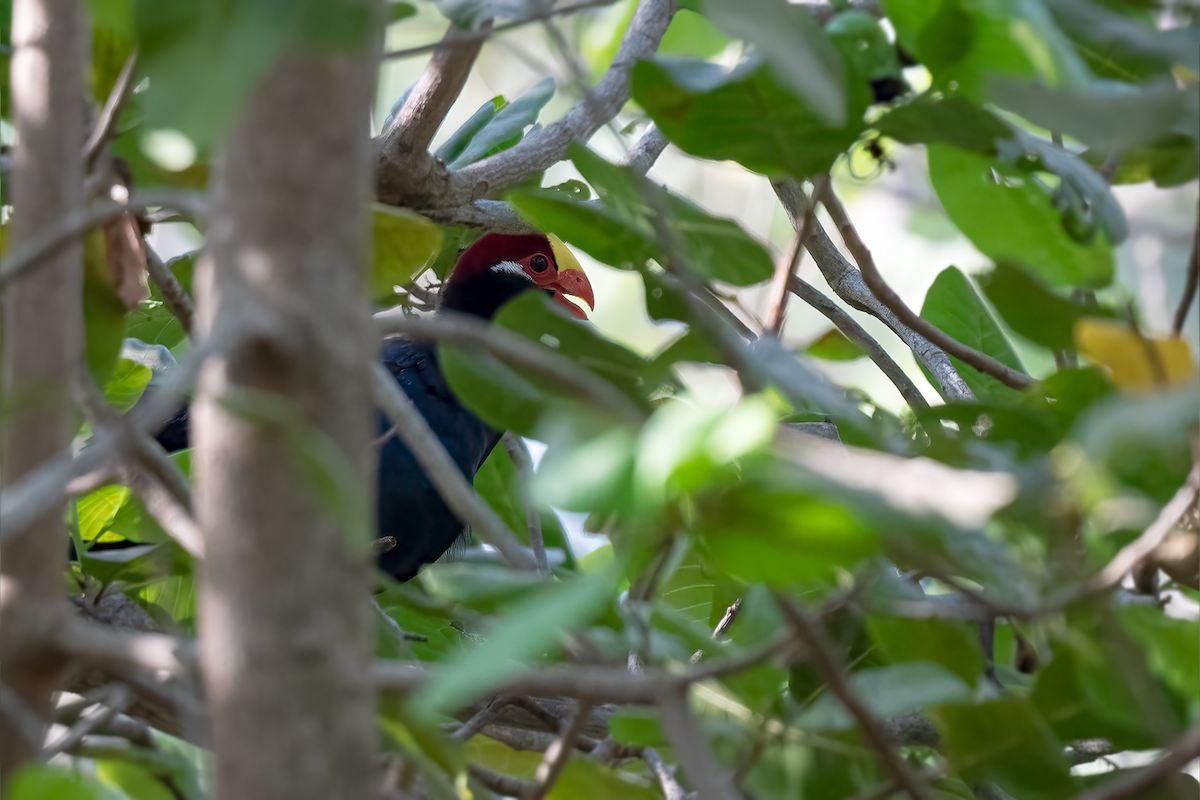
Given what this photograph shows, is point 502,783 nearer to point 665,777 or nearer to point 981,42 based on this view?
point 665,777

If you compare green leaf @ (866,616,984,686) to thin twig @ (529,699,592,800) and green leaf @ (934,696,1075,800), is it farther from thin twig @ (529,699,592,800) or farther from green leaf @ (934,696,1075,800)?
thin twig @ (529,699,592,800)

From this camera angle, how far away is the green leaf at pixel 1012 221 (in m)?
0.52

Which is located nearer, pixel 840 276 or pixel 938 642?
pixel 938 642

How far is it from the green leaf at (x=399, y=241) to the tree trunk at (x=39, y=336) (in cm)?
18

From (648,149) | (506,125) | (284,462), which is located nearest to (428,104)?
(506,125)

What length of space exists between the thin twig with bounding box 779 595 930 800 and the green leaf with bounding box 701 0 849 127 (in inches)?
7.3

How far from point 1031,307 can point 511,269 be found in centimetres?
164

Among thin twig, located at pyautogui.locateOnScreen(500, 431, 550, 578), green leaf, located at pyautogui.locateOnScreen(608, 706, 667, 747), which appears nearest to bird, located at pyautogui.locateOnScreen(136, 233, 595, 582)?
thin twig, located at pyautogui.locateOnScreen(500, 431, 550, 578)

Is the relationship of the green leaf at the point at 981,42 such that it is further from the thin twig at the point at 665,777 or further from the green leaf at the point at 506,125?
the green leaf at the point at 506,125

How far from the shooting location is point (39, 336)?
0.39 metres

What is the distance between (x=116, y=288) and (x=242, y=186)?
0.23 m

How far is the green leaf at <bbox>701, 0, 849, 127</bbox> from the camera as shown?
0.33 m

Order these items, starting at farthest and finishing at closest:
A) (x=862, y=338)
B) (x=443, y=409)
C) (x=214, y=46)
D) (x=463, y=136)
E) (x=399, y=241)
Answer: (x=443, y=409) → (x=463, y=136) → (x=862, y=338) → (x=399, y=241) → (x=214, y=46)

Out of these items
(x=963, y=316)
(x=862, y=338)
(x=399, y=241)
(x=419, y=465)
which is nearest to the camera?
(x=399, y=241)
